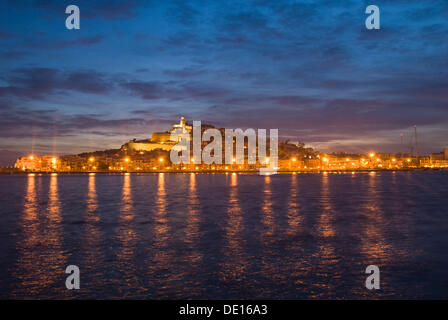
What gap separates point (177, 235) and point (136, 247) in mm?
3701

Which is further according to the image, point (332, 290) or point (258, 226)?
point (258, 226)

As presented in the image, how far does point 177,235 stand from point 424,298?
42.4ft

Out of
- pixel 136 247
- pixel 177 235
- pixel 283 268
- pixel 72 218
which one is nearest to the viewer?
pixel 283 268

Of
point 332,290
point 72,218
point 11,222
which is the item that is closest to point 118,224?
point 72,218

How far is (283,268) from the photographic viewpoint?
1276 cm

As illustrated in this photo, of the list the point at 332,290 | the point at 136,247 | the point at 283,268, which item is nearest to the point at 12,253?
the point at 136,247

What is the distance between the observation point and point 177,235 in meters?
20.1

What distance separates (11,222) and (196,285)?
2125 centimetres
